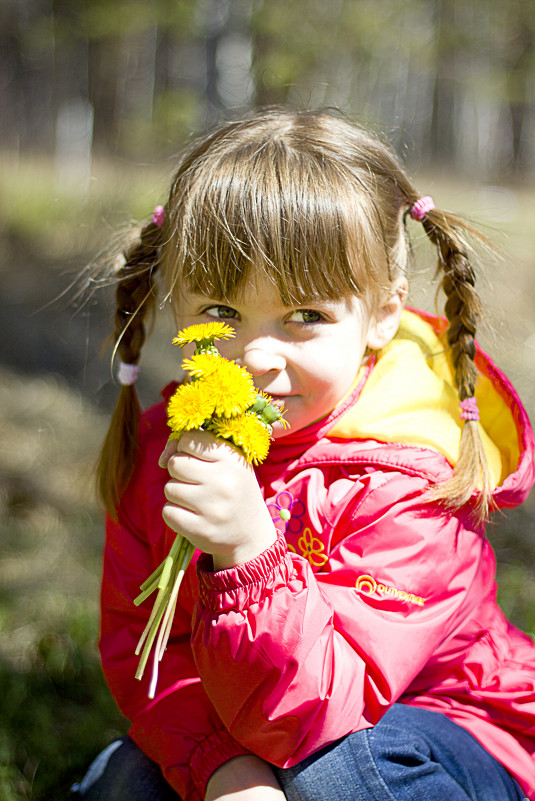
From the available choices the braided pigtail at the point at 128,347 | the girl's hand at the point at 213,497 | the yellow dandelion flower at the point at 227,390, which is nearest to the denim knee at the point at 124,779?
the braided pigtail at the point at 128,347

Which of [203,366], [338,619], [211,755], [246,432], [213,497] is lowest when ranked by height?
[211,755]

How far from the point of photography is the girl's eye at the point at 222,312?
1460 millimetres

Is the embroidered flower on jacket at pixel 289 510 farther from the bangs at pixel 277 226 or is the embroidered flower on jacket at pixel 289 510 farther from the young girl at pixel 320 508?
the bangs at pixel 277 226

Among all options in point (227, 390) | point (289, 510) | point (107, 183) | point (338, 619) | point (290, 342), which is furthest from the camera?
point (107, 183)

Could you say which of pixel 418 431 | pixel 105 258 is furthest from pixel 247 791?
pixel 105 258

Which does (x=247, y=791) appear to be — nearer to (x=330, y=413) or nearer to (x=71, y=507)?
(x=330, y=413)

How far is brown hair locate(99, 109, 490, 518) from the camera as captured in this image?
1.41 m

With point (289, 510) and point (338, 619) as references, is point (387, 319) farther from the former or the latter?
point (338, 619)

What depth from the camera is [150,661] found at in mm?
1757

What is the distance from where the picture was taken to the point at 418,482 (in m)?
1.46

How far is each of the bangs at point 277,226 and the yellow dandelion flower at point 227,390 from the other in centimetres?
33

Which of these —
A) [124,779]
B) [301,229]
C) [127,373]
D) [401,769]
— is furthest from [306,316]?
[124,779]

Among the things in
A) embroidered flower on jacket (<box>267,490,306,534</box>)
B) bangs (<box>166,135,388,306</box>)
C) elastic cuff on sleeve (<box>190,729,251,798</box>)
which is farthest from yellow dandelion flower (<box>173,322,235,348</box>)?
elastic cuff on sleeve (<box>190,729,251,798</box>)

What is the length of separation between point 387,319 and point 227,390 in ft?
2.17
